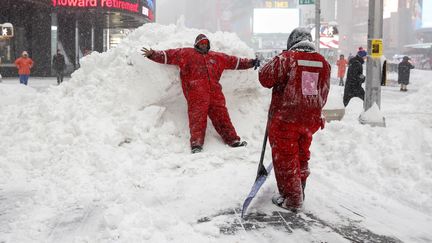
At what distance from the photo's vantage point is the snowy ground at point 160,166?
403 cm

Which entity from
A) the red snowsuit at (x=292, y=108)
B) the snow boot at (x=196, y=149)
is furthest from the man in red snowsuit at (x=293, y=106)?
the snow boot at (x=196, y=149)

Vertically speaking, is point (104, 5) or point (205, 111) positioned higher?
point (104, 5)

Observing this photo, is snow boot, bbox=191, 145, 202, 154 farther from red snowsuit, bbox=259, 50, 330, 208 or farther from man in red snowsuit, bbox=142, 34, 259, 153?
red snowsuit, bbox=259, 50, 330, 208

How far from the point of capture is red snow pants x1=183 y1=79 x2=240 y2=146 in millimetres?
6762

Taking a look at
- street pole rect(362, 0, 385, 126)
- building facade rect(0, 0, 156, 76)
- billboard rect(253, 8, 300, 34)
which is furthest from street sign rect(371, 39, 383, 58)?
billboard rect(253, 8, 300, 34)

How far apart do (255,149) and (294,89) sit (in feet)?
8.37

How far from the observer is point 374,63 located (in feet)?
27.2

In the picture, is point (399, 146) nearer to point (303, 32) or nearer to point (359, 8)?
point (303, 32)

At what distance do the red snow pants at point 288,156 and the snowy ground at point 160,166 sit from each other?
0.95 ft

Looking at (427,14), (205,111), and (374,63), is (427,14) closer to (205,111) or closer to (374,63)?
(374,63)

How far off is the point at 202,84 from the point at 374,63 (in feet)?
11.2

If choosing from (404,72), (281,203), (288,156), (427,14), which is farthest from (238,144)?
(427,14)

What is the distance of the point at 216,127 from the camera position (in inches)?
277

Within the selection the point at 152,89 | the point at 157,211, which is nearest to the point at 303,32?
the point at 157,211
